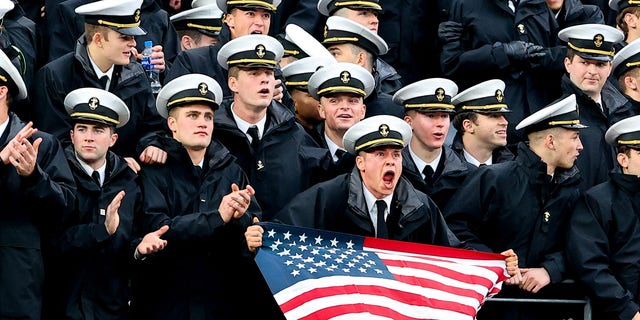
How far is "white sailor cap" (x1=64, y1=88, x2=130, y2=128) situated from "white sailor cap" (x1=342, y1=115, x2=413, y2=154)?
69.8 inches

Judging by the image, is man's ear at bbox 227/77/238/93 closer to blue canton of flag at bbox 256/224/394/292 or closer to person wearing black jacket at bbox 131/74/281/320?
person wearing black jacket at bbox 131/74/281/320

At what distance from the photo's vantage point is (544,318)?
14305 millimetres

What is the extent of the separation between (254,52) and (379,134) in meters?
1.49

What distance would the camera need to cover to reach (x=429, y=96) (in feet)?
50.2

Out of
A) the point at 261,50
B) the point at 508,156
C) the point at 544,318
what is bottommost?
the point at 544,318

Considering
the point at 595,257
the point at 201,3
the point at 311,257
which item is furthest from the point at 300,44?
the point at 595,257

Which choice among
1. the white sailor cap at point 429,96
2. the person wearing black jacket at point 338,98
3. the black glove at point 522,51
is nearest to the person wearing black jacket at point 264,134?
the person wearing black jacket at point 338,98

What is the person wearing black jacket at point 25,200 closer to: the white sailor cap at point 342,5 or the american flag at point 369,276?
the american flag at point 369,276

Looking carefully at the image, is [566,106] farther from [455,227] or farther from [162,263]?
[162,263]

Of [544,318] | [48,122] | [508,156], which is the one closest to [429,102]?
[508,156]

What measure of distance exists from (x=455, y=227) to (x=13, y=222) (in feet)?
11.8

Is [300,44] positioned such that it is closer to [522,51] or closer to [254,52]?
[254,52]

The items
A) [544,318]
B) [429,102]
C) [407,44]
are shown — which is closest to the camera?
[544,318]

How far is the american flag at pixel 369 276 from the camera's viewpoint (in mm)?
13008
